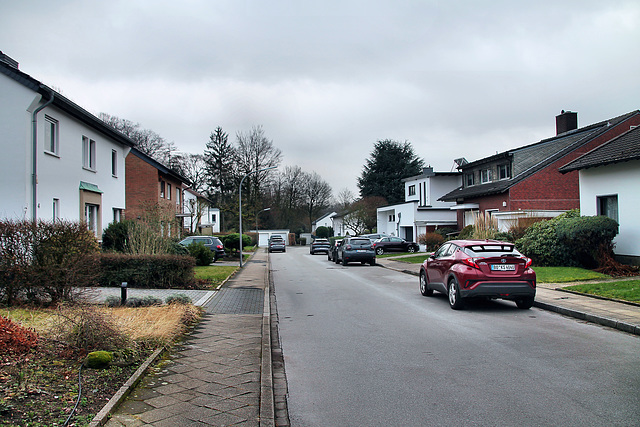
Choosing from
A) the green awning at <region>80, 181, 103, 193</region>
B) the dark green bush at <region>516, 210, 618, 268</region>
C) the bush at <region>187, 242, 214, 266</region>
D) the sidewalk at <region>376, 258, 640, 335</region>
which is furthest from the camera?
the bush at <region>187, 242, 214, 266</region>

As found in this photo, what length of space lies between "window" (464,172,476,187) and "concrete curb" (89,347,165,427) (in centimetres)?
3486

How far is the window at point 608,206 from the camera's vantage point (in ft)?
62.3

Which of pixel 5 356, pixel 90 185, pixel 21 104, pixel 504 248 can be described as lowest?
pixel 5 356

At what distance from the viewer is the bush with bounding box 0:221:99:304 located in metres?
10.0

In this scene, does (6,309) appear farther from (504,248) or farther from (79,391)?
(504,248)

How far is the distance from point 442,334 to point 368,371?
2.80 m

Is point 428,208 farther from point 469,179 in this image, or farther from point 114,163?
point 114,163

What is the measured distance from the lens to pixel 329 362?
276 inches

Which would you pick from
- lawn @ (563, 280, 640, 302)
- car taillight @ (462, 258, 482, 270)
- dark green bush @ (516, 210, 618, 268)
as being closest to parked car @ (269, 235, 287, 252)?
dark green bush @ (516, 210, 618, 268)

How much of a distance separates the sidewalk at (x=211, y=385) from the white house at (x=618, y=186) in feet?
47.4

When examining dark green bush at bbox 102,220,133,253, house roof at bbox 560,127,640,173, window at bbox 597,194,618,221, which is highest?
A: house roof at bbox 560,127,640,173

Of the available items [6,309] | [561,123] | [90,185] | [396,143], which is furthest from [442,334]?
[396,143]

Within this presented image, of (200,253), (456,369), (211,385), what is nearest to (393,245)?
(200,253)

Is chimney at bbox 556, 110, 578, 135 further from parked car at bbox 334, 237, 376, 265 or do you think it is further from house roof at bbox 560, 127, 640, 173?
parked car at bbox 334, 237, 376, 265
